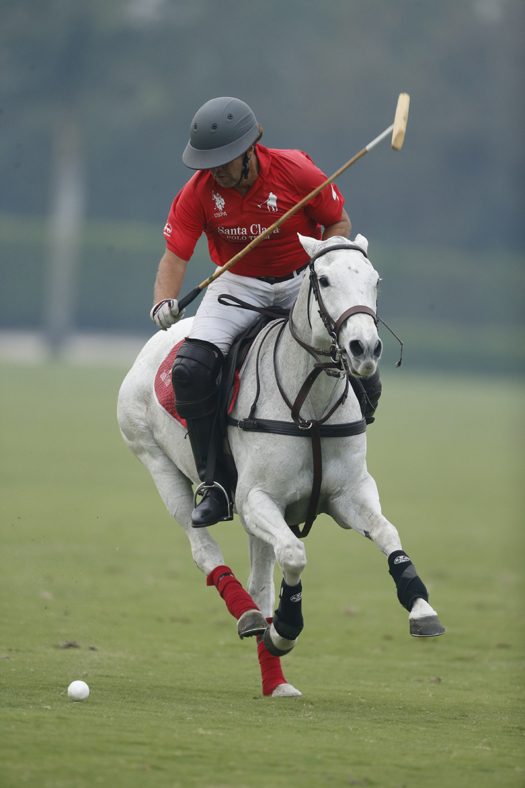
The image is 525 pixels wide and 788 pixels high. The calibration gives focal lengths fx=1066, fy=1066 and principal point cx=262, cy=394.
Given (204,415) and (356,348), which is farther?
(204,415)

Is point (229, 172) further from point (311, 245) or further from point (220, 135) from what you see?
point (311, 245)

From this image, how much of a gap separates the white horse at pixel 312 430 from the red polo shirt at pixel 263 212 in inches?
18.0

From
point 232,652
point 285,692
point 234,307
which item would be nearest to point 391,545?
point 285,692

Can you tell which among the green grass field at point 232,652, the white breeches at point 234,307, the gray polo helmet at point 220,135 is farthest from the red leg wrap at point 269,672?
the gray polo helmet at point 220,135

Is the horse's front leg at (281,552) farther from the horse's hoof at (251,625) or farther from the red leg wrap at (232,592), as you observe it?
the red leg wrap at (232,592)

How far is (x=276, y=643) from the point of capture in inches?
217

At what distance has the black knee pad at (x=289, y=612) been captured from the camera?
534 cm

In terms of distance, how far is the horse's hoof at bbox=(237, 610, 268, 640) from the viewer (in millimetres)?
5355

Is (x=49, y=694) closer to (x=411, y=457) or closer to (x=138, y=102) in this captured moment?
(x=411, y=457)

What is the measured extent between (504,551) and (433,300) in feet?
115

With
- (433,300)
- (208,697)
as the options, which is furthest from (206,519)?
(433,300)

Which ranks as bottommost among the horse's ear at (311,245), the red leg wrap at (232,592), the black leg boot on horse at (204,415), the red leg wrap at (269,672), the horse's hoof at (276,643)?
the red leg wrap at (269,672)

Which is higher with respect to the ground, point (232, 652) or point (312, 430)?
point (312, 430)

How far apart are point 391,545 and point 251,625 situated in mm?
829
